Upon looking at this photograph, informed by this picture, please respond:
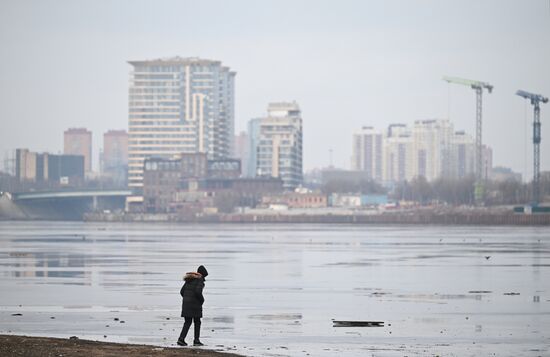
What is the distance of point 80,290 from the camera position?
51469 mm

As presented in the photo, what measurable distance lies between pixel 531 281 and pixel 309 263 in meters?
21.5

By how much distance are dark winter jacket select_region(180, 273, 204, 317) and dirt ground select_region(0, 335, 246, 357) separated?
117cm

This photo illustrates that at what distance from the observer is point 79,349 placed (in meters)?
30.9

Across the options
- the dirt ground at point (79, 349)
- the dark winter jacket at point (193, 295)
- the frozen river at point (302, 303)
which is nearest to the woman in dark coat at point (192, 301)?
the dark winter jacket at point (193, 295)

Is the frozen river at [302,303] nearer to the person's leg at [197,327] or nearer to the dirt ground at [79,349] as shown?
the person's leg at [197,327]

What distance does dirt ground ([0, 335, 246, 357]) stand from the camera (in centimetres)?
3005

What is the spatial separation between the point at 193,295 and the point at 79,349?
3456mm

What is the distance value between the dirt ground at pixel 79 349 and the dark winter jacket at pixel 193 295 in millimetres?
1175

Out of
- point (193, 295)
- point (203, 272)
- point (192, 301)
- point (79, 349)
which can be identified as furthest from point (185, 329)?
point (79, 349)

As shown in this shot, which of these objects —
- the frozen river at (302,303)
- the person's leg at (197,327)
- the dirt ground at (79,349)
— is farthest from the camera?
the frozen river at (302,303)

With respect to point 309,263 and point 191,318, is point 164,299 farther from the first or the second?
point 309,263

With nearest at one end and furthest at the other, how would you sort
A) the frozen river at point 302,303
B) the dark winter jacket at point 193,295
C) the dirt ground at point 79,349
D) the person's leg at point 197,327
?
the dirt ground at point 79,349
the dark winter jacket at point 193,295
the person's leg at point 197,327
the frozen river at point 302,303

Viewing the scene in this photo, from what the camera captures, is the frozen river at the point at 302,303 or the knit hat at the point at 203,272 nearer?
the knit hat at the point at 203,272

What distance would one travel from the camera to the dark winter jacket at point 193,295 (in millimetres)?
32750
